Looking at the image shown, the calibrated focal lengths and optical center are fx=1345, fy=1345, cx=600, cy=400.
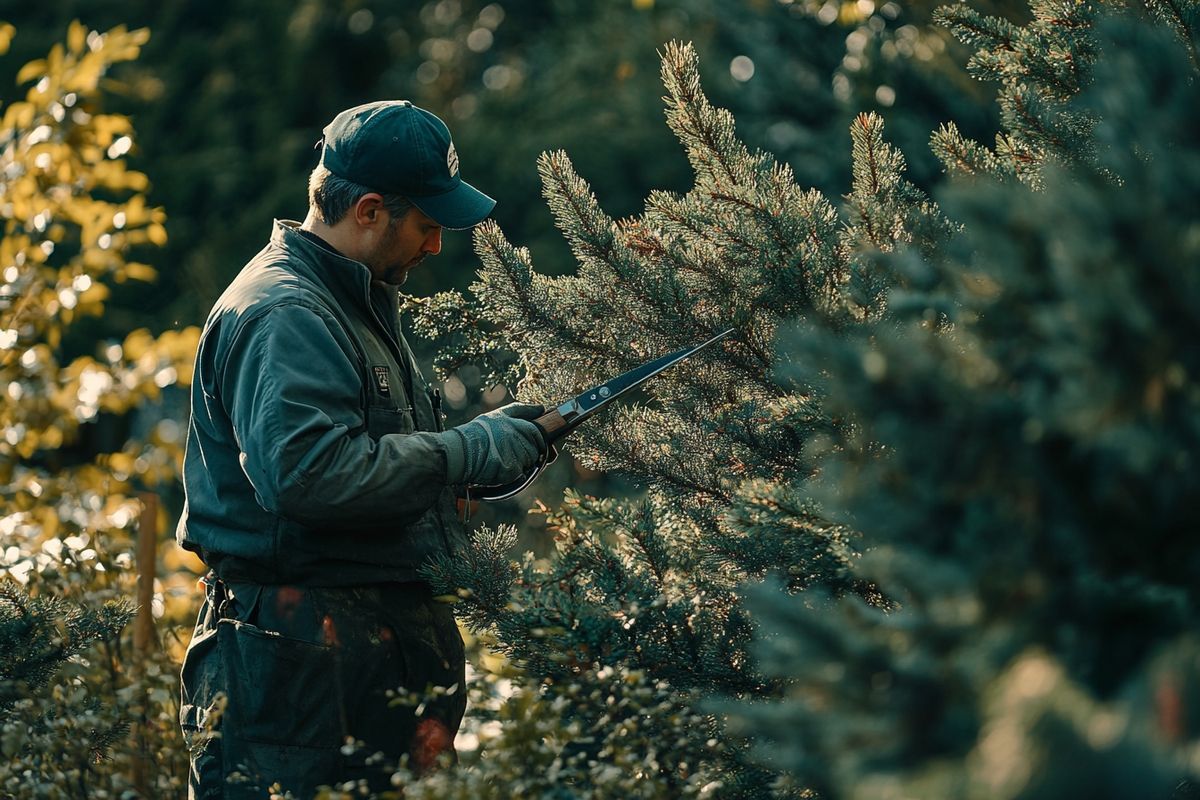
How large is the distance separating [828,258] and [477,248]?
2.94 feet

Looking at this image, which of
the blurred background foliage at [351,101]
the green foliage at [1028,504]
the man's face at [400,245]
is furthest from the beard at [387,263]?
the blurred background foliage at [351,101]

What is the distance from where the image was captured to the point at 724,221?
328 centimetres

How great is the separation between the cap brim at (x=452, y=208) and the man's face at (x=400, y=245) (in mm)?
27

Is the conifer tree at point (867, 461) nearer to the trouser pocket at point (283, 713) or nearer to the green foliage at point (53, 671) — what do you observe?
the trouser pocket at point (283, 713)

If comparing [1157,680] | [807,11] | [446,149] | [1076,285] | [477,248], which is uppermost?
[1076,285]

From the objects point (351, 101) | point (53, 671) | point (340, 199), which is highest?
point (340, 199)

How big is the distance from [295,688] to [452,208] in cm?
112

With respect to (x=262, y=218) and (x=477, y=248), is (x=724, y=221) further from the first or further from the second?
(x=262, y=218)

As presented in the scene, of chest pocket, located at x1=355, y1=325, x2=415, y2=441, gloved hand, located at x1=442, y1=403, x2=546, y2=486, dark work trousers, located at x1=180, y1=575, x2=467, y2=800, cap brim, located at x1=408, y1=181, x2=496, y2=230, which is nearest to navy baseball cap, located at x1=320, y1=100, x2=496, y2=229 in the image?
cap brim, located at x1=408, y1=181, x2=496, y2=230

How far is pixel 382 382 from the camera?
300 centimetres

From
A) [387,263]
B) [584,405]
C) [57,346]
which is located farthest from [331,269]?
[57,346]

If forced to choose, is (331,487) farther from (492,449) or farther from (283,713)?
(283,713)

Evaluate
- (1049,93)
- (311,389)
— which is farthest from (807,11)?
(311,389)

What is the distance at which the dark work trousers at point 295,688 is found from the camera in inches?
112
